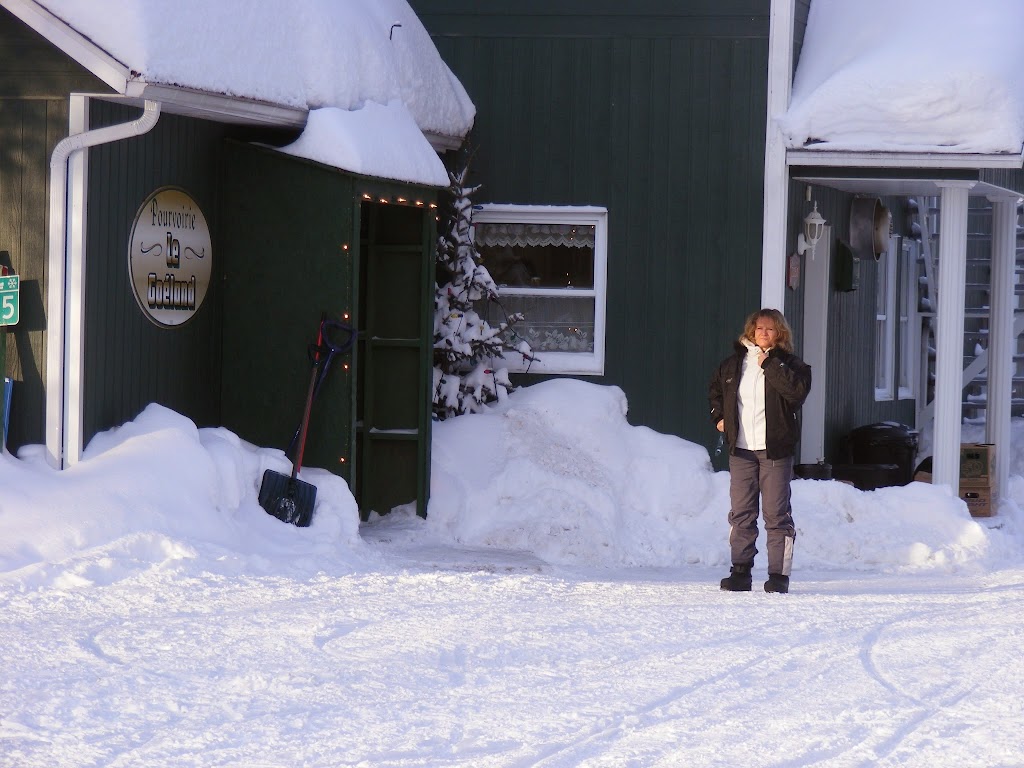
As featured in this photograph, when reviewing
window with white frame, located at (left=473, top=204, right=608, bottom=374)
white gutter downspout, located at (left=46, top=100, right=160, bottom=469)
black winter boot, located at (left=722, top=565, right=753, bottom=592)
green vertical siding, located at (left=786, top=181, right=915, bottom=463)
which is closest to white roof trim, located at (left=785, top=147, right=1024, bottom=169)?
green vertical siding, located at (left=786, top=181, right=915, bottom=463)

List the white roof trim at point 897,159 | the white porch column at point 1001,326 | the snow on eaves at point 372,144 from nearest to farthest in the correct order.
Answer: the snow on eaves at point 372,144 → the white roof trim at point 897,159 → the white porch column at point 1001,326

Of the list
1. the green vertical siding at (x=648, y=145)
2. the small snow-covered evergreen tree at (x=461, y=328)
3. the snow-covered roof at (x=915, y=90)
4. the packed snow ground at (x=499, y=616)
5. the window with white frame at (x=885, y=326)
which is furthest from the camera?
the window with white frame at (x=885, y=326)

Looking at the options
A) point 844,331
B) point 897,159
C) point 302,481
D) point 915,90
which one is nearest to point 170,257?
point 302,481

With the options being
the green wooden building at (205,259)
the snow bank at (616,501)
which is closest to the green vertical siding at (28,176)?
the green wooden building at (205,259)

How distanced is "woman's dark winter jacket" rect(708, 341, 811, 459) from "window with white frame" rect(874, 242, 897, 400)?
8.50 m

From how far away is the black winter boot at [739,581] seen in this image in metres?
9.14

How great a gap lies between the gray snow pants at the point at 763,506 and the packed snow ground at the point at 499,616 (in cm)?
36

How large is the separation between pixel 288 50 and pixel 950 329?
5.72 meters

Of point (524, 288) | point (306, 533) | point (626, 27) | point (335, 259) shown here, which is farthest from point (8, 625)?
point (626, 27)

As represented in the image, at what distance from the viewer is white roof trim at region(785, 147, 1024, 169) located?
11.9 m

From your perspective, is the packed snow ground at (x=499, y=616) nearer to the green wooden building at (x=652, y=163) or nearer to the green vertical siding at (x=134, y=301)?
the green vertical siding at (x=134, y=301)

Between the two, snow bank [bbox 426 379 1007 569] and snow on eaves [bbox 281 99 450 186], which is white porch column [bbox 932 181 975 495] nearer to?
snow bank [bbox 426 379 1007 569]

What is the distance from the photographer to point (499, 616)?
7.81 meters

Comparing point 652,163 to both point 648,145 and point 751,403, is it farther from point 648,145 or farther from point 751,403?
point 751,403
